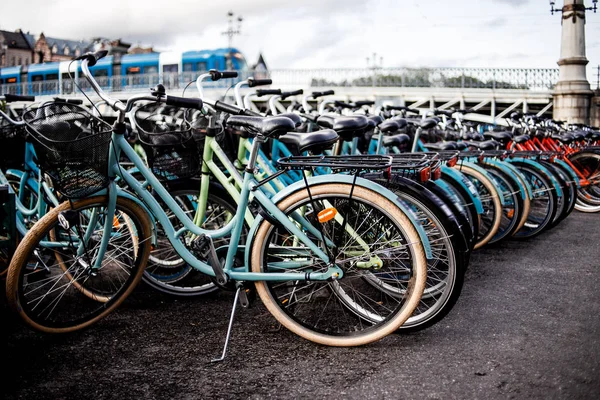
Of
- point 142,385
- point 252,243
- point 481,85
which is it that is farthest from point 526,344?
point 481,85

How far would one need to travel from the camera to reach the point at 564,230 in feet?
20.4

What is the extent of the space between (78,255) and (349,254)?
1409mm

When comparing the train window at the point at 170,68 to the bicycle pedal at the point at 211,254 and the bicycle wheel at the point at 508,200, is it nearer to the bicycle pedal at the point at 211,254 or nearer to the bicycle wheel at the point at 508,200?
the bicycle wheel at the point at 508,200

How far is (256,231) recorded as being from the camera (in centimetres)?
286

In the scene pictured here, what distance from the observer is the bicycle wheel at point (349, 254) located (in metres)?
2.71

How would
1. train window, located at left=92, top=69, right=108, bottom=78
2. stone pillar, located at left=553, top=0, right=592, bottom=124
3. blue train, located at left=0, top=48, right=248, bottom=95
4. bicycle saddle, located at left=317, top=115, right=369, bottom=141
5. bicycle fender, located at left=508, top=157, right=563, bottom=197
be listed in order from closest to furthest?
bicycle saddle, located at left=317, top=115, right=369, bottom=141 < bicycle fender, located at left=508, top=157, right=563, bottom=197 < stone pillar, located at left=553, top=0, right=592, bottom=124 < blue train, located at left=0, top=48, right=248, bottom=95 < train window, located at left=92, top=69, right=108, bottom=78

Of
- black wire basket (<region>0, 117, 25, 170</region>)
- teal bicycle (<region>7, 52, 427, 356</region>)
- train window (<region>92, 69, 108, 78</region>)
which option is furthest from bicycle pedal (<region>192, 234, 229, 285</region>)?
train window (<region>92, 69, 108, 78</region>)

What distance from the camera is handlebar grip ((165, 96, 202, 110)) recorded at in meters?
2.91

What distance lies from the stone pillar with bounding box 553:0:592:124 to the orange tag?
15.6m

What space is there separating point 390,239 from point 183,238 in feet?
3.77

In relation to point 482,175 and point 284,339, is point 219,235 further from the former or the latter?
point 482,175

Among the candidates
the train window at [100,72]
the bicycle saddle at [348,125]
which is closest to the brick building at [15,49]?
the train window at [100,72]

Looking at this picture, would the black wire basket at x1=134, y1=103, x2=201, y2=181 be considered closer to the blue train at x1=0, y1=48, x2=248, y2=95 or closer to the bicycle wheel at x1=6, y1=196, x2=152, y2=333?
the bicycle wheel at x1=6, y1=196, x2=152, y2=333

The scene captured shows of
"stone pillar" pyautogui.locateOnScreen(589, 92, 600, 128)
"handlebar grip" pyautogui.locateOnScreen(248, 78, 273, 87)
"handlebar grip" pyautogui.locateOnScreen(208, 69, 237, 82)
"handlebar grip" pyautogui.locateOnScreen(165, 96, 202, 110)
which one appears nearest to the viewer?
"handlebar grip" pyautogui.locateOnScreen(165, 96, 202, 110)
